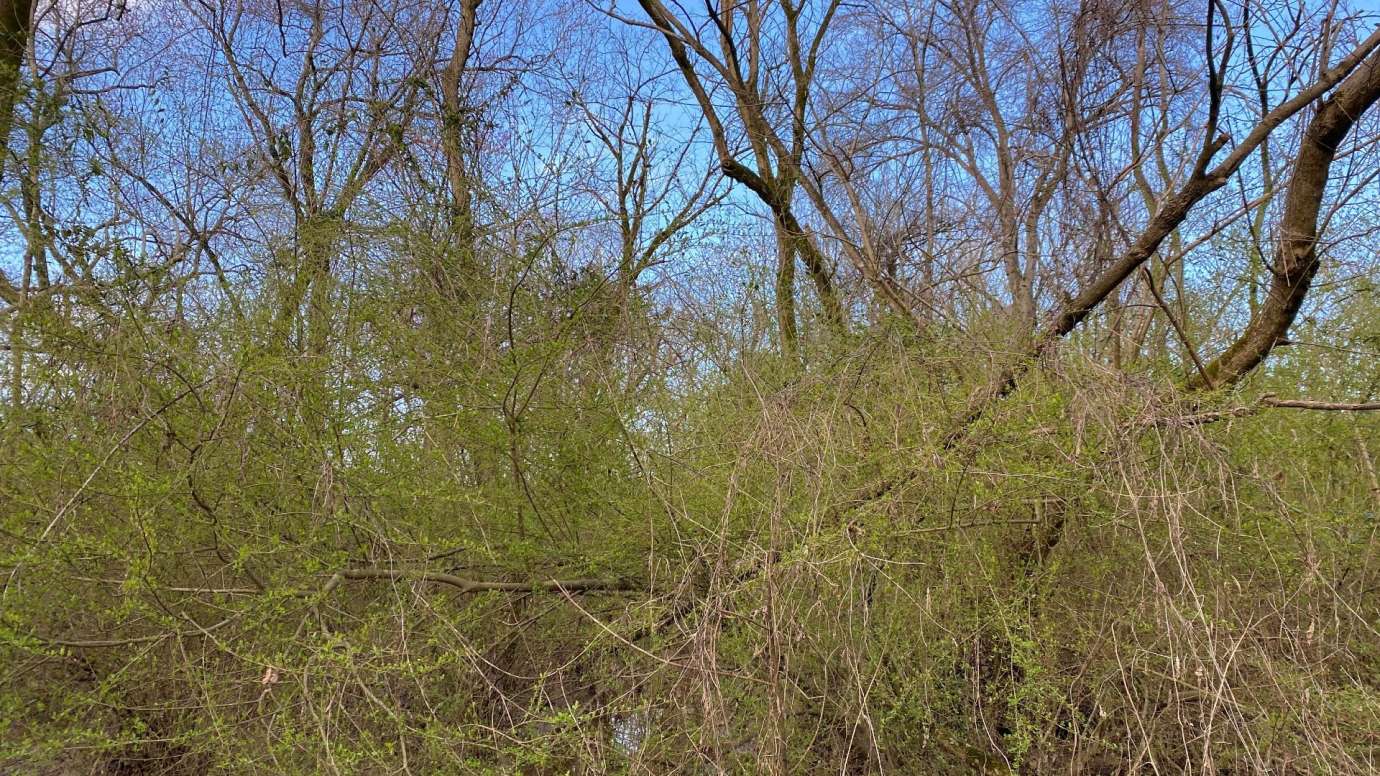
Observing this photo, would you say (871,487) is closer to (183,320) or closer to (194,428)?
(194,428)

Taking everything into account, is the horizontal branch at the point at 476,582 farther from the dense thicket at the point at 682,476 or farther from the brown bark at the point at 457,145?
the brown bark at the point at 457,145

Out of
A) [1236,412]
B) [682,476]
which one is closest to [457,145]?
[682,476]

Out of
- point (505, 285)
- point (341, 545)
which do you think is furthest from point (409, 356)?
point (341, 545)

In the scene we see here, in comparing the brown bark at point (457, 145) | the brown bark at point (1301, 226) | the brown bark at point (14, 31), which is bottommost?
the brown bark at point (1301, 226)

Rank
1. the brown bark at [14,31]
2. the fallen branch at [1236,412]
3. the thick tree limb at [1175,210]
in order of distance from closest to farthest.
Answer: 1. the fallen branch at [1236,412]
2. the thick tree limb at [1175,210]
3. the brown bark at [14,31]

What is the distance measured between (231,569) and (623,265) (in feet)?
5.61

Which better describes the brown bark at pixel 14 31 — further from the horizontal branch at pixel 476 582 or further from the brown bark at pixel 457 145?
the horizontal branch at pixel 476 582

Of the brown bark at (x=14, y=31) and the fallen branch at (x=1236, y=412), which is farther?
the brown bark at (x=14, y=31)

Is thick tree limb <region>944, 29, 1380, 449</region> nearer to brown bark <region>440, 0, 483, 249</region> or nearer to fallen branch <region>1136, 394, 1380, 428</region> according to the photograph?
fallen branch <region>1136, 394, 1380, 428</region>

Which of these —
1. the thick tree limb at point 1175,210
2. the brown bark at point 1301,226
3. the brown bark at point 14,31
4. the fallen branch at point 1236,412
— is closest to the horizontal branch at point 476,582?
the thick tree limb at point 1175,210

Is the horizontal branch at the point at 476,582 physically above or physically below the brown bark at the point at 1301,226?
below

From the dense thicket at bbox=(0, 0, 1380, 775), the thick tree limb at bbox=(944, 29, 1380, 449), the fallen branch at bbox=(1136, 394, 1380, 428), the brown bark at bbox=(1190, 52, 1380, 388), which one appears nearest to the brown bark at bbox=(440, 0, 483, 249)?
the dense thicket at bbox=(0, 0, 1380, 775)

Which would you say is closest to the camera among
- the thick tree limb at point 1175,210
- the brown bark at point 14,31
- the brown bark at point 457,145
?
the thick tree limb at point 1175,210

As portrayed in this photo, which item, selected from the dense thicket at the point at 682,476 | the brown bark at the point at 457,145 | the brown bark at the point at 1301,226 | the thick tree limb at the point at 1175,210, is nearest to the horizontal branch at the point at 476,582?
the dense thicket at the point at 682,476
